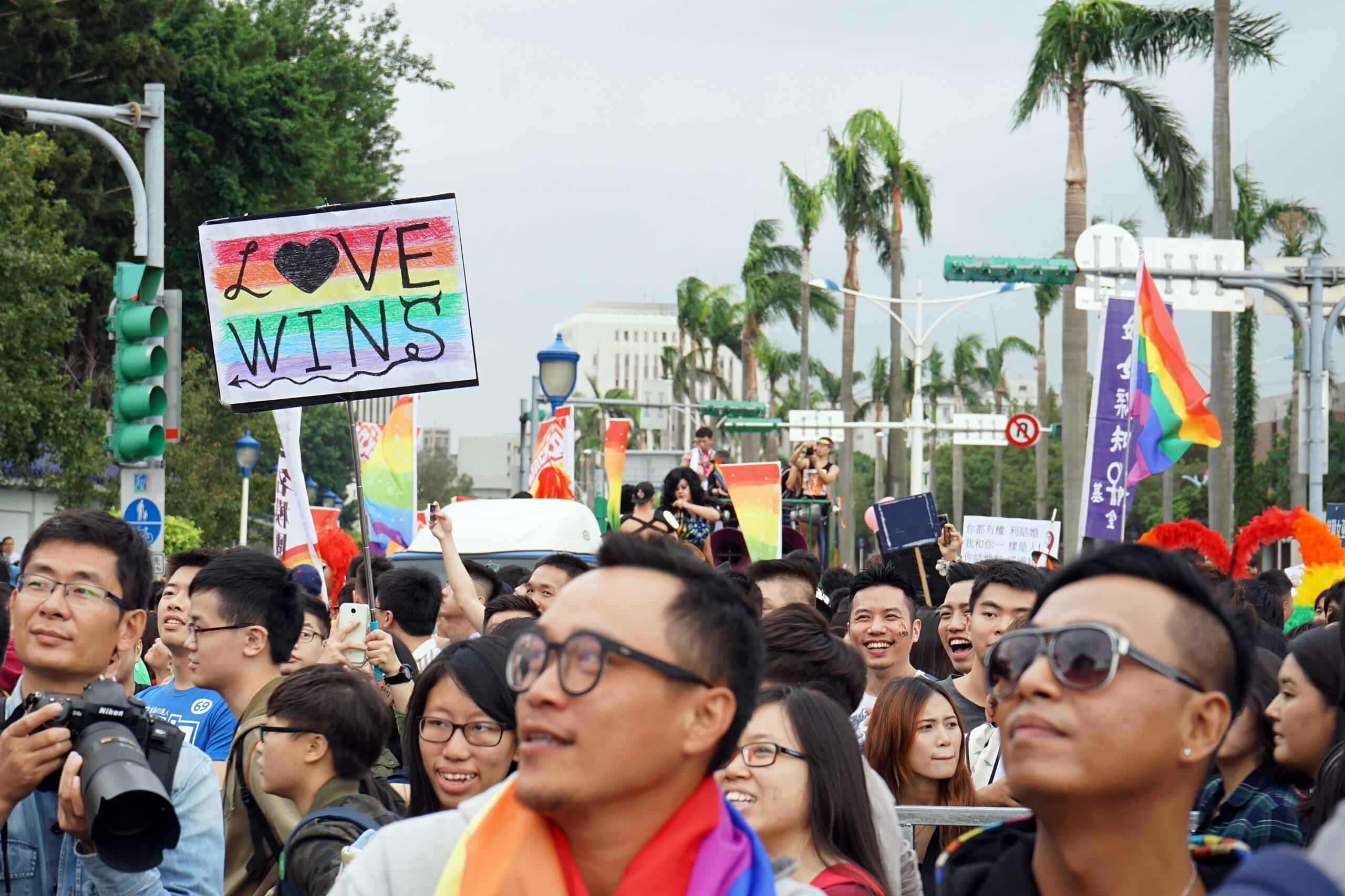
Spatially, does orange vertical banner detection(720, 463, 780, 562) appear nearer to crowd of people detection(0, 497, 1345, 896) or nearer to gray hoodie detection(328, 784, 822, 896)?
crowd of people detection(0, 497, 1345, 896)

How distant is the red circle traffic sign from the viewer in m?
29.8

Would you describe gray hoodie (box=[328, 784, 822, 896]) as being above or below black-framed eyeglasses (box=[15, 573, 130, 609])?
below

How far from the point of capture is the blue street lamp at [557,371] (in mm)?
18484

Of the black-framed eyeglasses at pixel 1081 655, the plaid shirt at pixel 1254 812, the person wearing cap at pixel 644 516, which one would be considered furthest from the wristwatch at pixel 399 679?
the person wearing cap at pixel 644 516

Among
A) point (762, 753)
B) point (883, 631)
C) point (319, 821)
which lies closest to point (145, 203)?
point (883, 631)

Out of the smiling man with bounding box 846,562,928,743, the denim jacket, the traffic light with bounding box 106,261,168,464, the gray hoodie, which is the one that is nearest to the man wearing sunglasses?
the gray hoodie

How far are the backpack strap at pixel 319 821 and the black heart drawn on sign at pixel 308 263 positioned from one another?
3628 millimetres

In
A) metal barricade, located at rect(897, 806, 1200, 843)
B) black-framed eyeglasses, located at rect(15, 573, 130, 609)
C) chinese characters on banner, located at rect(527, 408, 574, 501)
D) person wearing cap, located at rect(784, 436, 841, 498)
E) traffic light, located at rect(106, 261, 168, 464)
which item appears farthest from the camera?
person wearing cap, located at rect(784, 436, 841, 498)

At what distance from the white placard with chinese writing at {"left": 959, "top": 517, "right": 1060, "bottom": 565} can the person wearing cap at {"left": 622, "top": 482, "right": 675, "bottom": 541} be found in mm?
2642

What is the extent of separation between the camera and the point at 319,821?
3762 mm

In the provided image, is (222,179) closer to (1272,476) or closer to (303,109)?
(303,109)

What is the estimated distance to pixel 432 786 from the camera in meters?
4.20

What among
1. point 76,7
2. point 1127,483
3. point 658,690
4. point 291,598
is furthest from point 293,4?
point 658,690

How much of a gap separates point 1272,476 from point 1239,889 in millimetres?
59344
